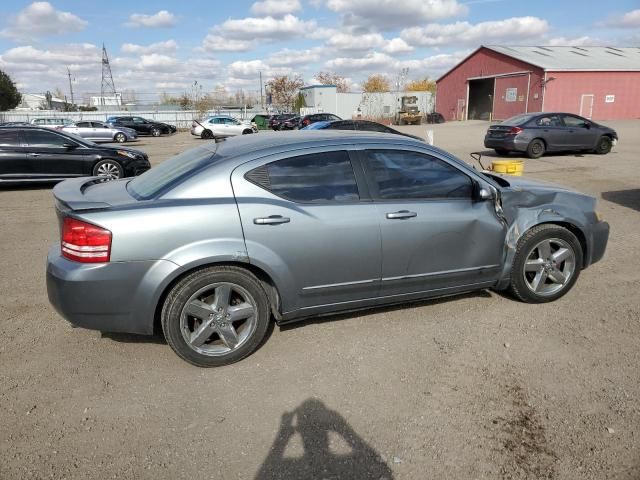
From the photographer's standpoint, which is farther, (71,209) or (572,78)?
(572,78)

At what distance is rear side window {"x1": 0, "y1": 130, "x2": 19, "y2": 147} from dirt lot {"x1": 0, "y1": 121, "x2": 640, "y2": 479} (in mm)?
7379

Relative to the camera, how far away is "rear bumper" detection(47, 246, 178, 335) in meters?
3.15

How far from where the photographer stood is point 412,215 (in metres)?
3.71

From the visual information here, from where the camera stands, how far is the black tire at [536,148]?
15.3m

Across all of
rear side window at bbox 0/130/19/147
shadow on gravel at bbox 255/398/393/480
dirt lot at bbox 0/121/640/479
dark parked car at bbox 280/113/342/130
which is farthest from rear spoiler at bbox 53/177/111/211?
dark parked car at bbox 280/113/342/130

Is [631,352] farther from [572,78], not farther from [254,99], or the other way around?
[254,99]

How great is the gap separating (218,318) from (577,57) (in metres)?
45.0

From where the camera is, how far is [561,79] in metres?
35.5

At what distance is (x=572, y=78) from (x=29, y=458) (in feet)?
134

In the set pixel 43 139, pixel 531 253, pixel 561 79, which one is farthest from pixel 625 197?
pixel 561 79

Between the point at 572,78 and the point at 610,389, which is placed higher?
the point at 572,78

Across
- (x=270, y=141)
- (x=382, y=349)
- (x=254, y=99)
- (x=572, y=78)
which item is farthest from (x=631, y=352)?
(x=254, y=99)

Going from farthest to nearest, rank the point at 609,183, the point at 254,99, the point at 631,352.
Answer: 1. the point at 254,99
2. the point at 609,183
3. the point at 631,352

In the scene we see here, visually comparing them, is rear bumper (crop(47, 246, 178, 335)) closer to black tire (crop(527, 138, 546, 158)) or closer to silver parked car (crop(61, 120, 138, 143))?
black tire (crop(527, 138, 546, 158))
